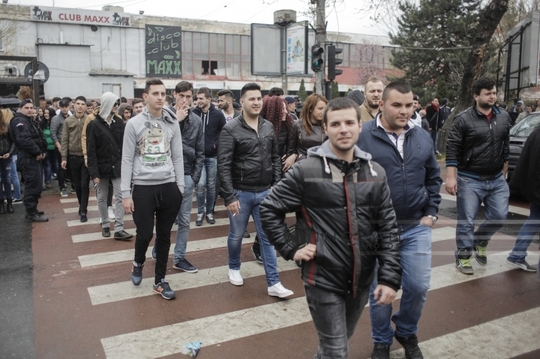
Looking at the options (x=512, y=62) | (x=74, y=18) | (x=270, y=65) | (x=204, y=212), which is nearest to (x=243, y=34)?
(x=74, y=18)

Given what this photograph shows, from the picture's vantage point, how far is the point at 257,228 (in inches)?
210

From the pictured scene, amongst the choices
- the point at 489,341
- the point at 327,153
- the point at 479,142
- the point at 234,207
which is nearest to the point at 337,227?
the point at 327,153

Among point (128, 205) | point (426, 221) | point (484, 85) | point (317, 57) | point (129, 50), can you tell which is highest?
point (129, 50)

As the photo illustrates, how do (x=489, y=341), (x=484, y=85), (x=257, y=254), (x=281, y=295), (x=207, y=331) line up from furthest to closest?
1. (x=257, y=254)
2. (x=484, y=85)
3. (x=281, y=295)
4. (x=207, y=331)
5. (x=489, y=341)

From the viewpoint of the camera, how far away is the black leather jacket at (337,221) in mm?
2914

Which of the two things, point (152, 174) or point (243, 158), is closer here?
point (152, 174)

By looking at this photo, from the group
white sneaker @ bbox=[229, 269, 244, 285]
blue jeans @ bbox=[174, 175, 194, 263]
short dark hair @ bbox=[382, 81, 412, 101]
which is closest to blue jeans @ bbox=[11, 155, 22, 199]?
blue jeans @ bbox=[174, 175, 194, 263]

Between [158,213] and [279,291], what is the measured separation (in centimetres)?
145

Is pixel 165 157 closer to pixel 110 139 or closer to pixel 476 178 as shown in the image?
pixel 110 139

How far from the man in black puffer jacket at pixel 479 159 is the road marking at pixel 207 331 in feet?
7.25

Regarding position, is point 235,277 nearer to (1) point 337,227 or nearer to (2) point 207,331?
(2) point 207,331

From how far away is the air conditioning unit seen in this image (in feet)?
79.9

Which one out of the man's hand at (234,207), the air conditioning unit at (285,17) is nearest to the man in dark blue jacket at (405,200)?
the man's hand at (234,207)

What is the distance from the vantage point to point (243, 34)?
56.0 m
